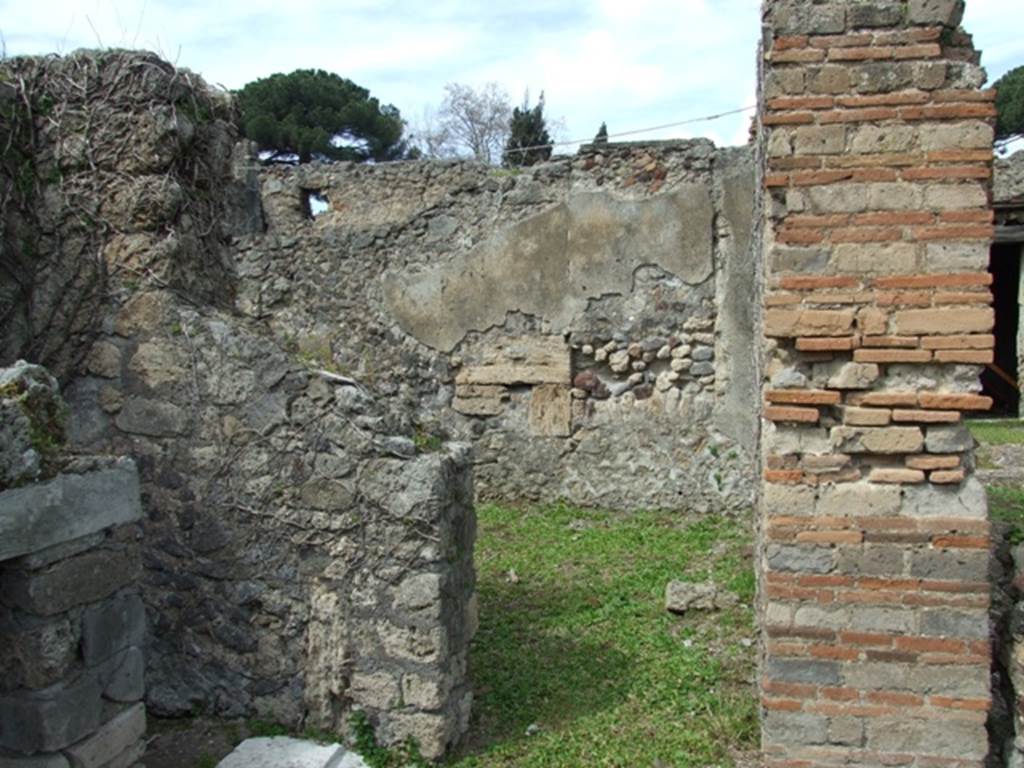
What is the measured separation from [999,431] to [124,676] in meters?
10.7

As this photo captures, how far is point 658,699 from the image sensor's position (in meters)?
4.32

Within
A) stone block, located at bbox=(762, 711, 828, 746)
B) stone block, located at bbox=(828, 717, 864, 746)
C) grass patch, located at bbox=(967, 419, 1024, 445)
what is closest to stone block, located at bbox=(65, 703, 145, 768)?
stone block, located at bbox=(762, 711, 828, 746)

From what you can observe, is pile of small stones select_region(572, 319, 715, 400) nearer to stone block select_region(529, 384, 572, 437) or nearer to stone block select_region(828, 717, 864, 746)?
stone block select_region(529, 384, 572, 437)

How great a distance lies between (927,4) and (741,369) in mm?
4654

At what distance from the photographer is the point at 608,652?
489cm

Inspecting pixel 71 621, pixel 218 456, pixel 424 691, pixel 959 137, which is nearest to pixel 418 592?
pixel 424 691

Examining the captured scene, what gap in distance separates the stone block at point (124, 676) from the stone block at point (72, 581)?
25 centimetres

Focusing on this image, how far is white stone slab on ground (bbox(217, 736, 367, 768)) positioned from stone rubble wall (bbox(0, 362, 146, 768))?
1.66 ft

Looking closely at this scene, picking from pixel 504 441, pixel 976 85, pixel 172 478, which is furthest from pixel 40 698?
pixel 504 441

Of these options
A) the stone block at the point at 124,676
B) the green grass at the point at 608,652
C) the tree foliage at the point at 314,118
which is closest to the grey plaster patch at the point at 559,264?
the green grass at the point at 608,652

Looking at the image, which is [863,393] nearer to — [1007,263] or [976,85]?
[976,85]

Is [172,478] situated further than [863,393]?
Yes

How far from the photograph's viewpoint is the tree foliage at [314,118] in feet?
77.5

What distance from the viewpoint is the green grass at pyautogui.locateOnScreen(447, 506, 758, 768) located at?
3.92 meters
